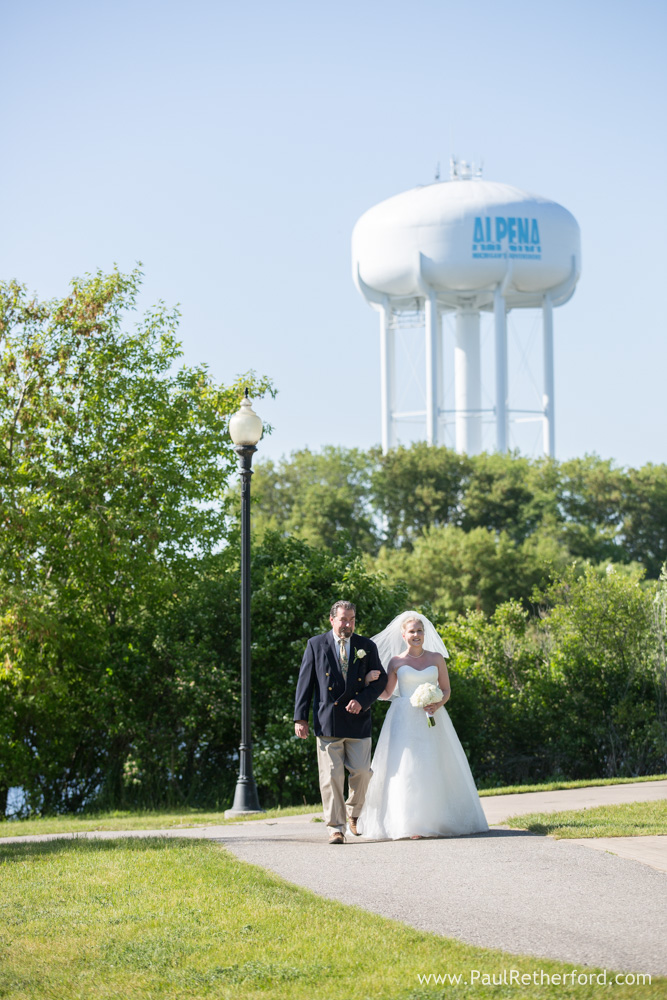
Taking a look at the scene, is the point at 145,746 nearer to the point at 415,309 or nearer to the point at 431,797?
the point at 431,797

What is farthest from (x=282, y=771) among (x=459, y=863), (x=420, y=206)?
(x=420, y=206)

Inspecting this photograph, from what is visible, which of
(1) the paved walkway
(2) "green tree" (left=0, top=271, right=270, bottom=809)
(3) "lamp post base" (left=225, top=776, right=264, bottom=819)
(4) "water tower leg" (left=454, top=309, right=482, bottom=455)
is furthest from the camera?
(4) "water tower leg" (left=454, top=309, right=482, bottom=455)

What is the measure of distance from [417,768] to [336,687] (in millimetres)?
978

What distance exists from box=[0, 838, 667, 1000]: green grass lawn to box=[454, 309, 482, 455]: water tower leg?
57750 millimetres

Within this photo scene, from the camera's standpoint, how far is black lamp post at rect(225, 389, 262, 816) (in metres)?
13.8

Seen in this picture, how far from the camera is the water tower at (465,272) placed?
59.8 metres

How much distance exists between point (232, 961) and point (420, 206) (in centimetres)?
5823

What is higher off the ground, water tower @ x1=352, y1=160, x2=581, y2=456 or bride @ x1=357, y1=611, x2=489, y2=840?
water tower @ x1=352, y1=160, x2=581, y2=456

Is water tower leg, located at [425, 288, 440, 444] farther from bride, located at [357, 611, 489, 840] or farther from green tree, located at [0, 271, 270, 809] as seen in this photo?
bride, located at [357, 611, 489, 840]

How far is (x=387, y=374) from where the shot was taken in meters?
64.6

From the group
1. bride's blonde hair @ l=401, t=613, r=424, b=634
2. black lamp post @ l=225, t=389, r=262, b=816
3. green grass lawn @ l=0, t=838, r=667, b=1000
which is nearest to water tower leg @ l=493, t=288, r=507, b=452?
black lamp post @ l=225, t=389, r=262, b=816

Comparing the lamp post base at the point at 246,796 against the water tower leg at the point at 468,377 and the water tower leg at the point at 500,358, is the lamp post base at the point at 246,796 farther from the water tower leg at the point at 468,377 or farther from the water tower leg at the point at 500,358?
the water tower leg at the point at 468,377

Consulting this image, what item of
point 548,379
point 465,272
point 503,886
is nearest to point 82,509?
point 503,886

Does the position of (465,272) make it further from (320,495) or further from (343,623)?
(343,623)
